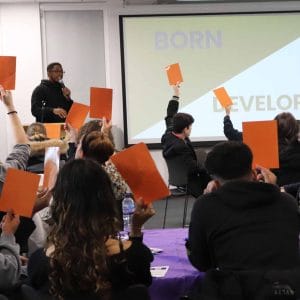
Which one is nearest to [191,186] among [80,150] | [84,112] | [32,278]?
[84,112]

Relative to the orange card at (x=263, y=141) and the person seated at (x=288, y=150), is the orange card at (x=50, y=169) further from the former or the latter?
the person seated at (x=288, y=150)

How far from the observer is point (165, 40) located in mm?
7188

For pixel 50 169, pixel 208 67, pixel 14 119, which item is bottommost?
pixel 50 169

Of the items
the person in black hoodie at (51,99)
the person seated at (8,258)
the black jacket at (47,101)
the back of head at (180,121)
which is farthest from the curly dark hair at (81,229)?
the black jacket at (47,101)

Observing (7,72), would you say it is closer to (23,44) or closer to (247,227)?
(247,227)

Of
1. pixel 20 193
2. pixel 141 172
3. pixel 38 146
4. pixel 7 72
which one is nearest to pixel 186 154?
pixel 38 146

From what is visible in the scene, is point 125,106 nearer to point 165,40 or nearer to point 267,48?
point 165,40

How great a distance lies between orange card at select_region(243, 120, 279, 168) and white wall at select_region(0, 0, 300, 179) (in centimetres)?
472

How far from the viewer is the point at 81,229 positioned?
1.59 metres

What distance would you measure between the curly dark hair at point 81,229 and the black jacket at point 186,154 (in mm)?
3452

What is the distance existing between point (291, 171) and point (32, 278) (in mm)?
2643

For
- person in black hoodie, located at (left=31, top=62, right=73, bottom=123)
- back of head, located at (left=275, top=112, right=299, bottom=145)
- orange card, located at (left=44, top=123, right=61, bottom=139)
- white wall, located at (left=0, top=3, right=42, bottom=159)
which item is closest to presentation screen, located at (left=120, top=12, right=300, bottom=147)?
person in black hoodie, located at (left=31, top=62, right=73, bottom=123)

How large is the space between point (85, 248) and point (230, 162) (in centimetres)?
75

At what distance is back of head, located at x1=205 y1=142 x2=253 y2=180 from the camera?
205 centimetres
